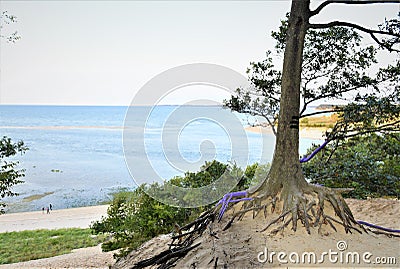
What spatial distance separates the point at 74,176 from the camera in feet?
56.1

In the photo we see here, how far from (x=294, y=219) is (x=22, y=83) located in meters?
25.4

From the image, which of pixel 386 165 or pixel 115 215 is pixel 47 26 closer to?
pixel 115 215

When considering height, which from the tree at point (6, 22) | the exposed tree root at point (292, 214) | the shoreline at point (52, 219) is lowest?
the shoreline at point (52, 219)

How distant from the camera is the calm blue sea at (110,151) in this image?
13.3ft

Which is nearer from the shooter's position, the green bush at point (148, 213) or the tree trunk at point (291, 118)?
the tree trunk at point (291, 118)

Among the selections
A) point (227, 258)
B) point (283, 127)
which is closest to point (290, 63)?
point (283, 127)

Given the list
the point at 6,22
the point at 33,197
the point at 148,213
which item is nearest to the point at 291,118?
the point at 148,213

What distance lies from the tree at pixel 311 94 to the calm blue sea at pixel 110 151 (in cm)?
58

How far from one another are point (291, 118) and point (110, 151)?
2192cm

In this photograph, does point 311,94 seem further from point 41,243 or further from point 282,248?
point 41,243

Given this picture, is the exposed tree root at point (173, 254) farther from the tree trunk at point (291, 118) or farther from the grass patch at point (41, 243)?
the grass patch at point (41, 243)

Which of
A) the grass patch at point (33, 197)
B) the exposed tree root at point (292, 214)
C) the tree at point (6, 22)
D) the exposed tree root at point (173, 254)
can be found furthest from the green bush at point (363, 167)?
the grass patch at point (33, 197)

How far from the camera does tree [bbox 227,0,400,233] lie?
2312mm

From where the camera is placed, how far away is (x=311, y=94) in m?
4.25
